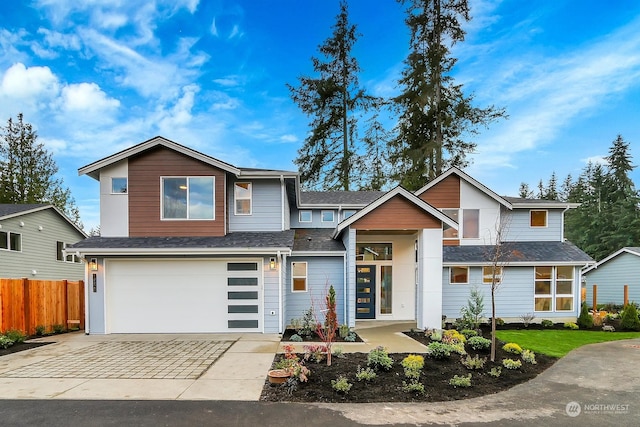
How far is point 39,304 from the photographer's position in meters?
10.7

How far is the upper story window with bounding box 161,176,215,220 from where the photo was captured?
437 inches

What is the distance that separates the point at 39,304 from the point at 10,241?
6137 mm

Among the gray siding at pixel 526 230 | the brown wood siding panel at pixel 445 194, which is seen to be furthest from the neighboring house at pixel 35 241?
the gray siding at pixel 526 230

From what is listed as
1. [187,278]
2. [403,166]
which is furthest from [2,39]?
[403,166]

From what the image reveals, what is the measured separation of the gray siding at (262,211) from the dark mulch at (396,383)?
5.22 metres

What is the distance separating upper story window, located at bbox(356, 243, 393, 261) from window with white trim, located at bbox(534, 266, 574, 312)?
234 inches

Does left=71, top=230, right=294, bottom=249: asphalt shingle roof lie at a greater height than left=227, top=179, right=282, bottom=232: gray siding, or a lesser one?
lesser

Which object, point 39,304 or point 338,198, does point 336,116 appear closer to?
point 338,198

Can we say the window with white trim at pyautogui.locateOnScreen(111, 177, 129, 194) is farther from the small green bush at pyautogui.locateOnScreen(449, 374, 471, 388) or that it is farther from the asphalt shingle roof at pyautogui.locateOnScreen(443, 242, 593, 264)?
the asphalt shingle roof at pyautogui.locateOnScreen(443, 242, 593, 264)

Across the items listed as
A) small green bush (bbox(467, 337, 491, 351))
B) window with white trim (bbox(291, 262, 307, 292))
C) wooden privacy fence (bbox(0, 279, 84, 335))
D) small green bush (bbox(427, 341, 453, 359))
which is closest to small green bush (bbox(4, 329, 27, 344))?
wooden privacy fence (bbox(0, 279, 84, 335))

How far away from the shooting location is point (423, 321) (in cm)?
1057

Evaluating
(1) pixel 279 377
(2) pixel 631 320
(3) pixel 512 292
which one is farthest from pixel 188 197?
(2) pixel 631 320

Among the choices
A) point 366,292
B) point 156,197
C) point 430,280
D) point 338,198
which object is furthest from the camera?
point 338,198

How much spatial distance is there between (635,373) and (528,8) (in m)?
13.7
